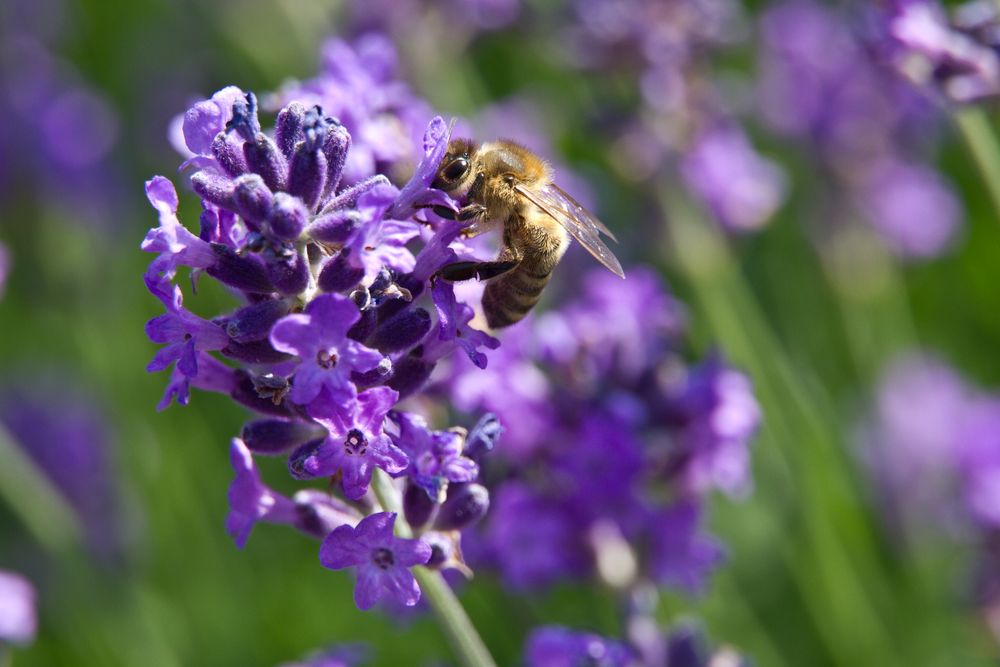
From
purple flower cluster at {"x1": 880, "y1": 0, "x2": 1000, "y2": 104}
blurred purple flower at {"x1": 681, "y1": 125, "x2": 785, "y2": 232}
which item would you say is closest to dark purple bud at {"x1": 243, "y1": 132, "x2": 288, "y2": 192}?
purple flower cluster at {"x1": 880, "y1": 0, "x2": 1000, "y2": 104}

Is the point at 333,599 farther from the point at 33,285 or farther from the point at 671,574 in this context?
the point at 671,574

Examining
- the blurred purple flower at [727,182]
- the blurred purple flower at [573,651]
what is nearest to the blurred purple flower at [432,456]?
the blurred purple flower at [573,651]

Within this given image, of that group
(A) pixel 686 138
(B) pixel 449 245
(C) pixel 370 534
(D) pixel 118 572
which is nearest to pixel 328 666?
(C) pixel 370 534

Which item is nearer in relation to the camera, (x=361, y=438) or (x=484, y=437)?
(x=361, y=438)

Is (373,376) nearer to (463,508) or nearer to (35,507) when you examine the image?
(463,508)

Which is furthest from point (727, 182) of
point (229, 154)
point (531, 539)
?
point (229, 154)
